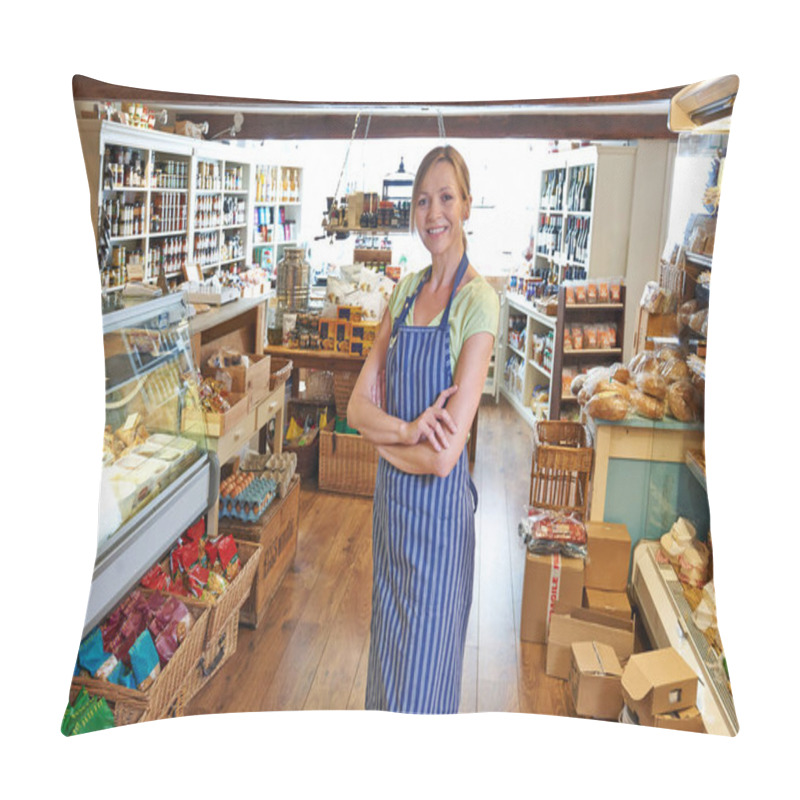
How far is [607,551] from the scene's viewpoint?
94.0 inches

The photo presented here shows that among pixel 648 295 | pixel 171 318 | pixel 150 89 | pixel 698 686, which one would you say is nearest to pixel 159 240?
pixel 171 318

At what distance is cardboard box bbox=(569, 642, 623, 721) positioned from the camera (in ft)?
7.59

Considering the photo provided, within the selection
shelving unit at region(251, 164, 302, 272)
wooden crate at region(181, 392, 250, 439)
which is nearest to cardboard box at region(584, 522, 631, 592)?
wooden crate at region(181, 392, 250, 439)

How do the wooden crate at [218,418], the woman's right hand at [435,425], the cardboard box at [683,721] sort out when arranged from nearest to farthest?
1. the woman's right hand at [435,425]
2. the cardboard box at [683,721]
3. the wooden crate at [218,418]

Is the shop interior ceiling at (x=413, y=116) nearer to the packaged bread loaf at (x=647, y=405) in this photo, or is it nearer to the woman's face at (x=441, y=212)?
the woman's face at (x=441, y=212)

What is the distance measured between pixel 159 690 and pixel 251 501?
0.49 meters

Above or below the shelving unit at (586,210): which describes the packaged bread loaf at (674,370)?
below

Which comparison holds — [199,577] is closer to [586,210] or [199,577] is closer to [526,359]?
[526,359]

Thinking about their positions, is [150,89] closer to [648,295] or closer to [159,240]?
[159,240]

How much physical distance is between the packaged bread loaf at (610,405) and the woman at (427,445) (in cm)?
32

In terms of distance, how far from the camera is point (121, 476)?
2428mm

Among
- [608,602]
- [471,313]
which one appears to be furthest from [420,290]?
[608,602]

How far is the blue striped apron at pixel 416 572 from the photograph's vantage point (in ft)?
7.47

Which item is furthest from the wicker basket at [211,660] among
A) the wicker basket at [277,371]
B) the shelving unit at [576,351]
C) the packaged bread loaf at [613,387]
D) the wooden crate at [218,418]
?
the packaged bread loaf at [613,387]
